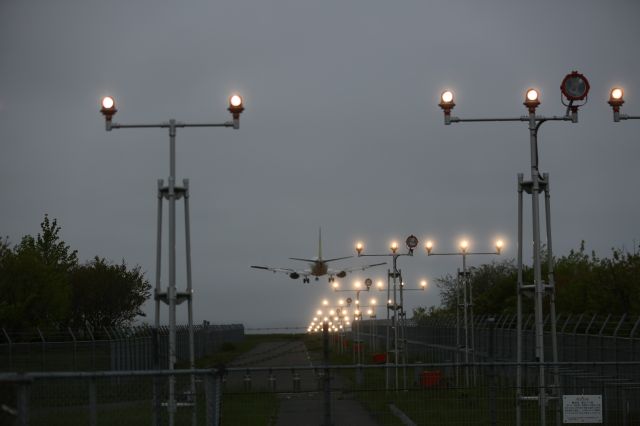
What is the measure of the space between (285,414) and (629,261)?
3253 cm

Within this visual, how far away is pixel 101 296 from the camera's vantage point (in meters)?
77.1

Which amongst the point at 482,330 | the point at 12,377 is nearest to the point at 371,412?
the point at 12,377

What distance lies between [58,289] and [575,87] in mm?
44729

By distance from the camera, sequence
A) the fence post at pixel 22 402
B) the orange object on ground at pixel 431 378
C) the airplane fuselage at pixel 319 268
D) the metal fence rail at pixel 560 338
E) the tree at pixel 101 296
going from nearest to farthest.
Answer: the fence post at pixel 22 402, the orange object on ground at pixel 431 378, the metal fence rail at pixel 560 338, the tree at pixel 101 296, the airplane fuselage at pixel 319 268

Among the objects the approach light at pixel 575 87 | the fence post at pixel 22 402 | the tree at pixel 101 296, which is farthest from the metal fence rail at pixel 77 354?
the tree at pixel 101 296

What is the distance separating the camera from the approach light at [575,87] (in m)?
20.6

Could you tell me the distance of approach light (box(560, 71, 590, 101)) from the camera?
20.6m

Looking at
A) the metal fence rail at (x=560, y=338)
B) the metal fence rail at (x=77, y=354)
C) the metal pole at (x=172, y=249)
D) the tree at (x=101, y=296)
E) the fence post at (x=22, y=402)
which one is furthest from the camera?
the tree at (x=101, y=296)

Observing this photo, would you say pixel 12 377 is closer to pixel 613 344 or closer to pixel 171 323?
pixel 171 323

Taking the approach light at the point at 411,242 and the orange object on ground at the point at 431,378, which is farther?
the approach light at the point at 411,242

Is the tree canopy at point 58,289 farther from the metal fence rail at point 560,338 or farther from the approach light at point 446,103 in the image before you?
the approach light at point 446,103

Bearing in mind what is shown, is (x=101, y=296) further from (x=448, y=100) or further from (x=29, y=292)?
(x=448, y=100)

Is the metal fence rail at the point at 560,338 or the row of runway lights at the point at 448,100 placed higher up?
the row of runway lights at the point at 448,100

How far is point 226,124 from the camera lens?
20.4 metres
